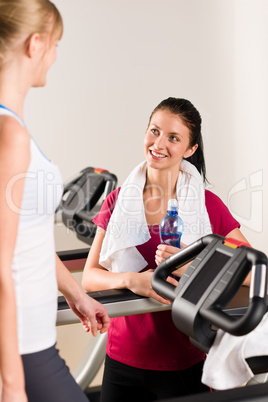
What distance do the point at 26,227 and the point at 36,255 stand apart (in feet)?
0.17

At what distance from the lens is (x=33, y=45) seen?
80 cm

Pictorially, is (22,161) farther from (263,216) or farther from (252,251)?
(263,216)

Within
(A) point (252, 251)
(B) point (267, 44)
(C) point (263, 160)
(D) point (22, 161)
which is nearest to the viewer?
(D) point (22, 161)

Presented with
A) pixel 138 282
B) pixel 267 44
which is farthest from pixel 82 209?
pixel 267 44

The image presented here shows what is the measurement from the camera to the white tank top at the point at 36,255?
789 millimetres

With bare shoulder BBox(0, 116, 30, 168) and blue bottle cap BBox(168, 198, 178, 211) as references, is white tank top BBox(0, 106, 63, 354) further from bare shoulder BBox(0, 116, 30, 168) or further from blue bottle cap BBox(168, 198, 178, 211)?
blue bottle cap BBox(168, 198, 178, 211)

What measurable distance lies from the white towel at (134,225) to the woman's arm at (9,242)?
31.2 inches

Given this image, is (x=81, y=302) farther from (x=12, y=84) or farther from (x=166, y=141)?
(x=166, y=141)

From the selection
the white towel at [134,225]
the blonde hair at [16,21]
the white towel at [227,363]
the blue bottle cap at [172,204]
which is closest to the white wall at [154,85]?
the white towel at [134,225]

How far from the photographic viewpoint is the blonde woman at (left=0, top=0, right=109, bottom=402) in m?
0.75

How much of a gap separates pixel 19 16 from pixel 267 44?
3182 millimetres

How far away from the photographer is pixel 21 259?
0.79 m

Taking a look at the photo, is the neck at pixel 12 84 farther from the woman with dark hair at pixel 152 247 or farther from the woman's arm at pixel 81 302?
the woman with dark hair at pixel 152 247

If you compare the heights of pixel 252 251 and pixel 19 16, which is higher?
pixel 19 16
